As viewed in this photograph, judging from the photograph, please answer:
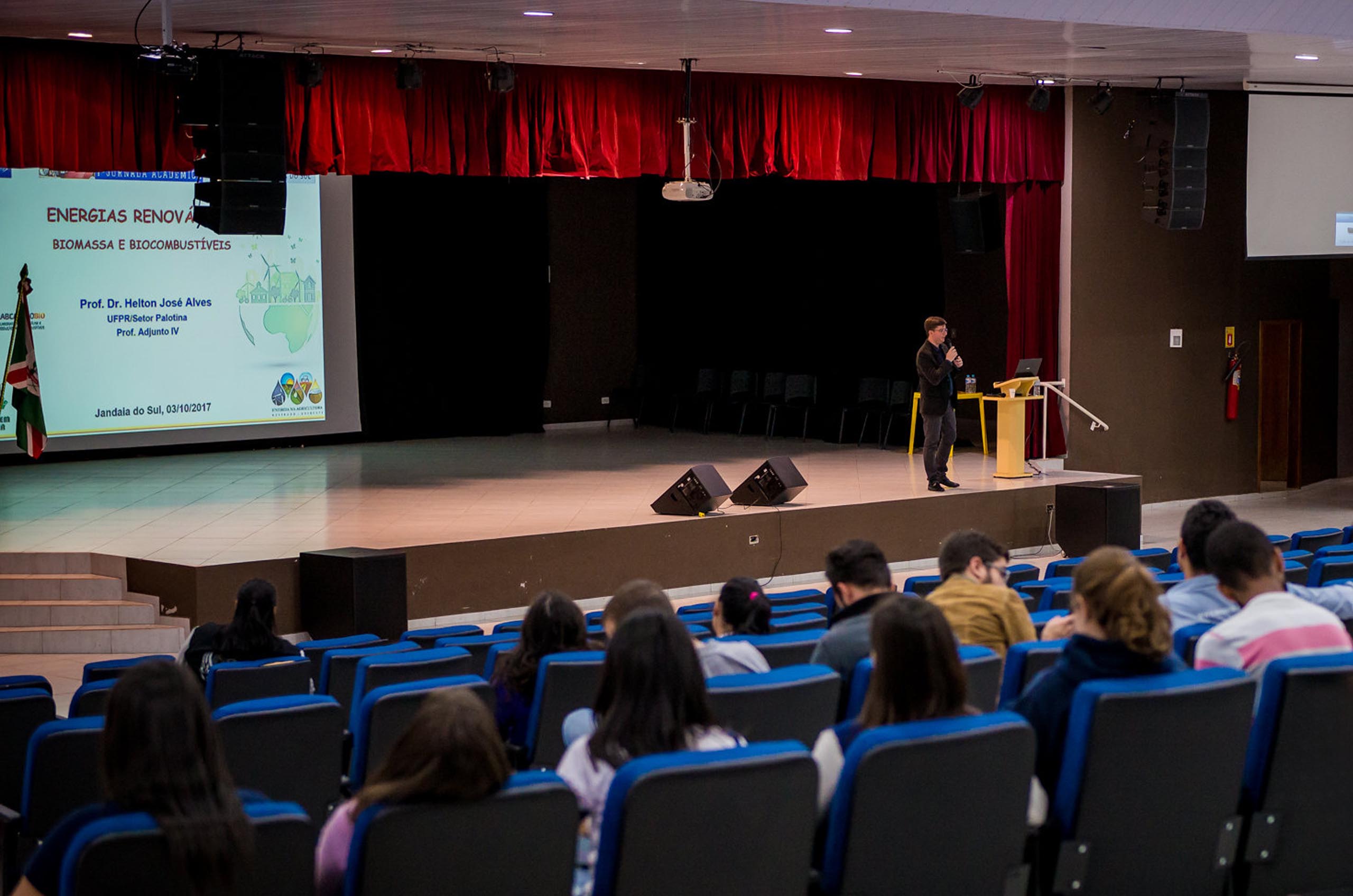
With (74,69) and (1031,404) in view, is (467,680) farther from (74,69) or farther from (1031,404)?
(1031,404)

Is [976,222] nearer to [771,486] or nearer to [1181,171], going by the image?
[1181,171]

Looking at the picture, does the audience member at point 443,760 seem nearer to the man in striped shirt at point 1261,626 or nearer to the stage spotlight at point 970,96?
the man in striped shirt at point 1261,626

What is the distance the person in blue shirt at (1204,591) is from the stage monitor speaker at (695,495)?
18.6 feet

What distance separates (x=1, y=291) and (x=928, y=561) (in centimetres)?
781

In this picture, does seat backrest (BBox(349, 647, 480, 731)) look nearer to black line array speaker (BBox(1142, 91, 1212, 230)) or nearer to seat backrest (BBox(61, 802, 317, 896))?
seat backrest (BBox(61, 802, 317, 896))

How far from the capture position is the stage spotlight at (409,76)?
9820mm

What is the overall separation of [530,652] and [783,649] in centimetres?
75

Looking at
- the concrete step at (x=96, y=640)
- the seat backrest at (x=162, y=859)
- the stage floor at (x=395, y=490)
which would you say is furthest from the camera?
the stage floor at (x=395, y=490)

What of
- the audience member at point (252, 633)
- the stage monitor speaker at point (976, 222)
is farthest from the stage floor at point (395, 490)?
the audience member at point (252, 633)

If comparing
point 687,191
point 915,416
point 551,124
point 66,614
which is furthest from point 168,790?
point 915,416

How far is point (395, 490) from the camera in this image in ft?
38.7

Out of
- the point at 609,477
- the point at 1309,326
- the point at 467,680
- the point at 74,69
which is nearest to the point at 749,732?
the point at 467,680

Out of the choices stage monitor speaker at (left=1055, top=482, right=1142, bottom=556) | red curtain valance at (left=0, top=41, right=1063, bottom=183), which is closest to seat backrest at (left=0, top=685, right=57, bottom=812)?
red curtain valance at (left=0, top=41, right=1063, bottom=183)

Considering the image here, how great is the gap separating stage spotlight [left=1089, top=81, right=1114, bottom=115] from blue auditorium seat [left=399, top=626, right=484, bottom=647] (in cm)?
779
